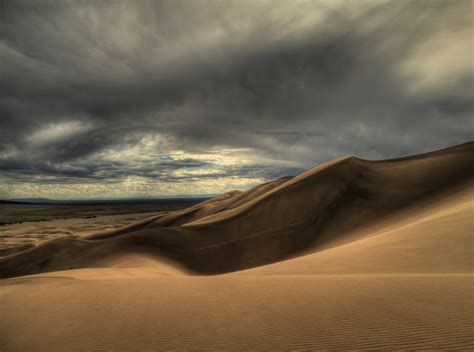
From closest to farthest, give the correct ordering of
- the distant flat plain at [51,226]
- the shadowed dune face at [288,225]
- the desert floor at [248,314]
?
the desert floor at [248,314] < the shadowed dune face at [288,225] < the distant flat plain at [51,226]

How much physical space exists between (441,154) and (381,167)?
262 inches

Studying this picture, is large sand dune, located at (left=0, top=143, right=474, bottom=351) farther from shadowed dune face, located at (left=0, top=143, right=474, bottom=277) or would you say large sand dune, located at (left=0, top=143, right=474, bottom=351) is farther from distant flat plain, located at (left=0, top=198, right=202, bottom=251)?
distant flat plain, located at (left=0, top=198, right=202, bottom=251)

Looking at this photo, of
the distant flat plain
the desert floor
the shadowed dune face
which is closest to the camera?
the desert floor

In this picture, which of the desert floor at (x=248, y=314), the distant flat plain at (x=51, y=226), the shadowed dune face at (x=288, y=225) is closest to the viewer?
the desert floor at (x=248, y=314)

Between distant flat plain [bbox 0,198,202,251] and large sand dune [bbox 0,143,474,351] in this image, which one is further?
distant flat plain [bbox 0,198,202,251]

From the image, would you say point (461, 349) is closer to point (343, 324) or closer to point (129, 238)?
point (343, 324)

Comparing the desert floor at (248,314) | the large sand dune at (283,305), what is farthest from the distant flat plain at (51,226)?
the desert floor at (248,314)

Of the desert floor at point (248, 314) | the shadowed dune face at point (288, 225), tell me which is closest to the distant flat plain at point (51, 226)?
the shadowed dune face at point (288, 225)

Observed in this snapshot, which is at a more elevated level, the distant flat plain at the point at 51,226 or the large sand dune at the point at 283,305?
the distant flat plain at the point at 51,226

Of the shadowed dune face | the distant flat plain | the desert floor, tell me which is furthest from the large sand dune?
the distant flat plain

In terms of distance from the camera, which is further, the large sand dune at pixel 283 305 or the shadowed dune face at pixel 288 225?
the shadowed dune face at pixel 288 225

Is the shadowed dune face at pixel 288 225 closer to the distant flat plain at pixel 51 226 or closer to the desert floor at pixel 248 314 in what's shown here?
the distant flat plain at pixel 51 226

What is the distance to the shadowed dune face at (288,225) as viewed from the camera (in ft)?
70.2

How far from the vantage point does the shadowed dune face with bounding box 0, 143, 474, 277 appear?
21.4 metres
